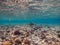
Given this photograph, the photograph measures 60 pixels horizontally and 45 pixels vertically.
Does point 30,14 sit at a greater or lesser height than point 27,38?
lesser

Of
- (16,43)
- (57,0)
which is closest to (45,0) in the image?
(57,0)

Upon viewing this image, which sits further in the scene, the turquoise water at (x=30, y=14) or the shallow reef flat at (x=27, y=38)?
the turquoise water at (x=30, y=14)

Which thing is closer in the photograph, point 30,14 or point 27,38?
point 27,38

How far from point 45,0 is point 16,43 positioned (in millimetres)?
8197

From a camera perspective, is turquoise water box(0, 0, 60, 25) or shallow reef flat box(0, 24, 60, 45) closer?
shallow reef flat box(0, 24, 60, 45)

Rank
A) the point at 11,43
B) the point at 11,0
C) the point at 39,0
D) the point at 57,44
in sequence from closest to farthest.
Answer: the point at 11,43
the point at 57,44
the point at 11,0
the point at 39,0

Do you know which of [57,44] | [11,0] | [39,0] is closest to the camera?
[57,44]

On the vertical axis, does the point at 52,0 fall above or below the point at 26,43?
above

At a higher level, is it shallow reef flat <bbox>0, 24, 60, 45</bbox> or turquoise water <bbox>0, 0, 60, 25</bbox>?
shallow reef flat <bbox>0, 24, 60, 45</bbox>

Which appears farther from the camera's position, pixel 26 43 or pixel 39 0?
pixel 39 0

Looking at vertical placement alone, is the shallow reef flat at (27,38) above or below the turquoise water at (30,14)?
above

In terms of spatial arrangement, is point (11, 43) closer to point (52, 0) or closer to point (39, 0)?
point (39, 0)

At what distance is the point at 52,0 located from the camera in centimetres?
1543

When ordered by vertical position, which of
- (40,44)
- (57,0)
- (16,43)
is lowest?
(40,44)
